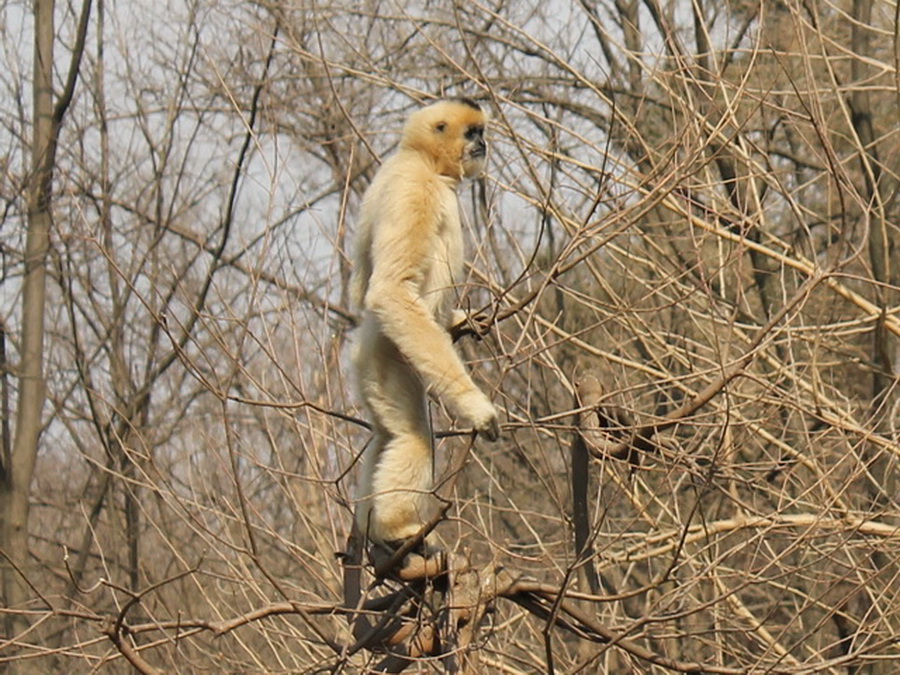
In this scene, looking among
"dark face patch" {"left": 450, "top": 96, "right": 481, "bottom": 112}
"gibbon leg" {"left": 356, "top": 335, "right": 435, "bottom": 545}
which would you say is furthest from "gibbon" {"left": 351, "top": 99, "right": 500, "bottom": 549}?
"dark face patch" {"left": 450, "top": 96, "right": 481, "bottom": 112}

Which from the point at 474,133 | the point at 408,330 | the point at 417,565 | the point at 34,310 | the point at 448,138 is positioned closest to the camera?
the point at 417,565

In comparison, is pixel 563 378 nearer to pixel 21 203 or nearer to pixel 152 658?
pixel 152 658

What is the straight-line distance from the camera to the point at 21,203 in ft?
42.8

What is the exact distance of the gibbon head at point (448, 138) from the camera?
564cm

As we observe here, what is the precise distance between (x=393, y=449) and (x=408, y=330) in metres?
0.45

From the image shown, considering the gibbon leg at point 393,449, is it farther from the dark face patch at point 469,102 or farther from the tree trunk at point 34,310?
the tree trunk at point 34,310

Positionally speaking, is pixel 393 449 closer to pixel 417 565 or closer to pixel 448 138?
pixel 417 565

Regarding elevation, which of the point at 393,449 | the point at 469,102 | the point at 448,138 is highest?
the point at 469,102

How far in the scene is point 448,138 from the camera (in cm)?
565

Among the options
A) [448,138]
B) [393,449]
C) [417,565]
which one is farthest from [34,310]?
[417,565]

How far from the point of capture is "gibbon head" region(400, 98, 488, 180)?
564cm

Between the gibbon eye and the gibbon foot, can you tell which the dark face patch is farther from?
the gibbon foot

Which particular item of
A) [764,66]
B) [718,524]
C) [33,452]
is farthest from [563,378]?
[33,452]

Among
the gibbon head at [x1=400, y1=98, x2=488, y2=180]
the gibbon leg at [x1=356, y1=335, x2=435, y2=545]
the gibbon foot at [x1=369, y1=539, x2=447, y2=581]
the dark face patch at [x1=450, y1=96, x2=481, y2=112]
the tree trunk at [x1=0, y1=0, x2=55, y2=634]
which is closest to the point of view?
the gibbon foot at [x1=369, y1=539, x2=447, y2=581]
